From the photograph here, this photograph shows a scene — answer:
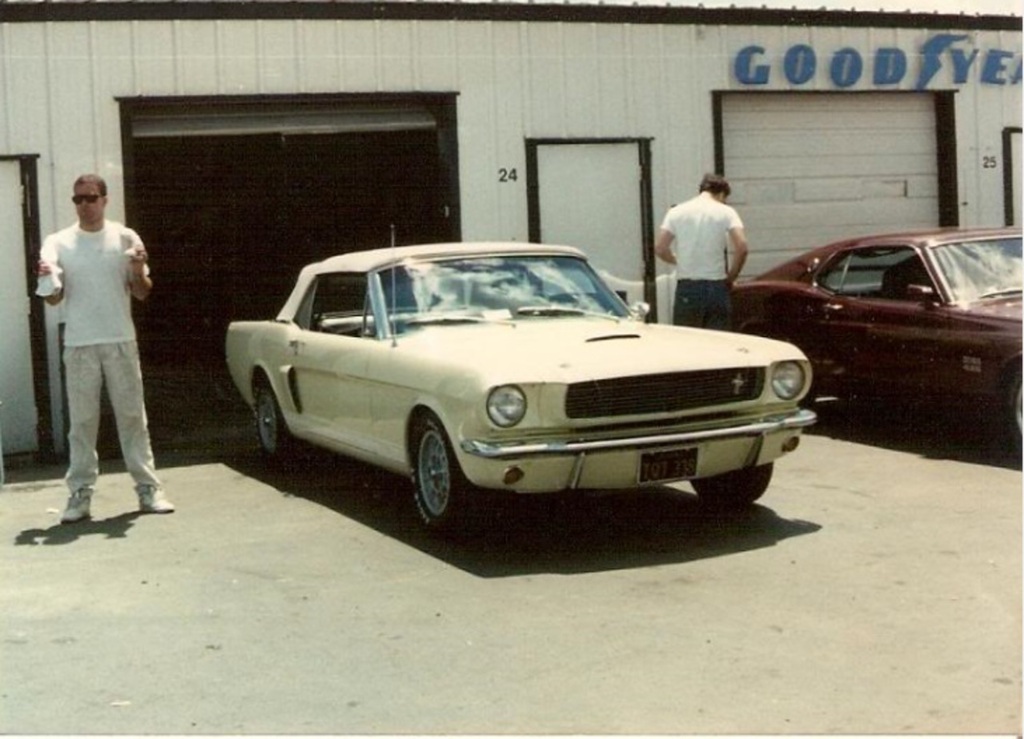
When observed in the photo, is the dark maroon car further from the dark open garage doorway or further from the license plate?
the dark open garage doorway

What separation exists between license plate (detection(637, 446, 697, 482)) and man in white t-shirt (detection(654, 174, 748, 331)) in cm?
379

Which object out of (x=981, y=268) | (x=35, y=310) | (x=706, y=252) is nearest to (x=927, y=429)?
(x=981, y=268)

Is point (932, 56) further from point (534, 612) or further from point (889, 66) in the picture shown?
A: point (534, 612)

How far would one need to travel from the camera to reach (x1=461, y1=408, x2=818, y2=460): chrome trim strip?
6.33 m

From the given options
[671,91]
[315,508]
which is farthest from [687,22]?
[315,508]

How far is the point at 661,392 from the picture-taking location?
6.60m

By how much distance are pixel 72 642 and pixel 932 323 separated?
18.7ft

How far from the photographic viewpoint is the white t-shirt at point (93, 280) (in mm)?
7707

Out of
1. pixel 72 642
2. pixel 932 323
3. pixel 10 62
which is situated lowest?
pixel 72 642

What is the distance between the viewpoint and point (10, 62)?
34.7 ft

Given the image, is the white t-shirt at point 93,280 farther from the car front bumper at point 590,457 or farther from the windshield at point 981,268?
the windshield at point 981,268

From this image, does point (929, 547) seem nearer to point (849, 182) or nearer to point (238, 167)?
point (849, 182)

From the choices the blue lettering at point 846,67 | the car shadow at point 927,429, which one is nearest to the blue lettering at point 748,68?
the blue lettering at point 846,67

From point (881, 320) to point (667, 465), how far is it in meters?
3.50
